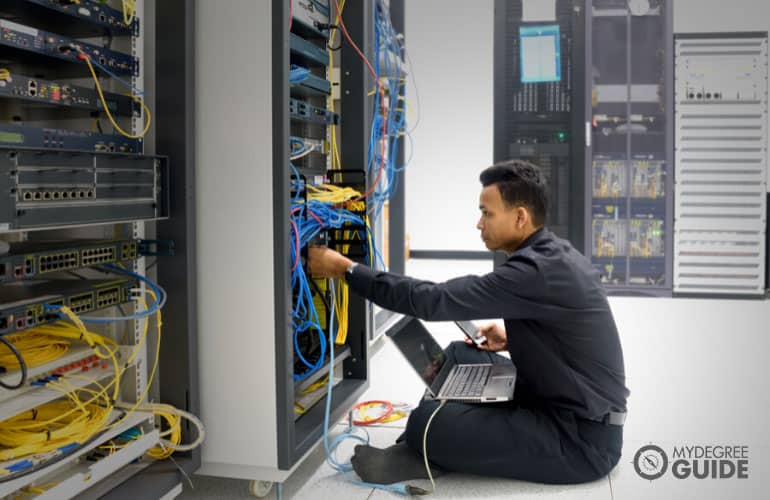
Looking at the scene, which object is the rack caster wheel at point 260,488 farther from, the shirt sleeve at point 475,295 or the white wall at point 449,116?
the white wall at point 449,116

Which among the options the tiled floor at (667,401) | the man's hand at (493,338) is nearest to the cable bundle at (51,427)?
the tiled floor at (667,401)

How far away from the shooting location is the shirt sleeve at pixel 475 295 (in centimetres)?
204

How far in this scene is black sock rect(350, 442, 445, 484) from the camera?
2.15 meters

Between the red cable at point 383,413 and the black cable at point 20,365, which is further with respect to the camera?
the red cable at point 383,413

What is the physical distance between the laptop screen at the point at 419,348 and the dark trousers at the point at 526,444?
0.26m

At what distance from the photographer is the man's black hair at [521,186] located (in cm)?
220

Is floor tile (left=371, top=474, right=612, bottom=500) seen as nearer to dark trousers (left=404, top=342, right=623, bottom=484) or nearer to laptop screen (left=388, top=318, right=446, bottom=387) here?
dark trousers (left=404, top=342, right=623, bottom=484)

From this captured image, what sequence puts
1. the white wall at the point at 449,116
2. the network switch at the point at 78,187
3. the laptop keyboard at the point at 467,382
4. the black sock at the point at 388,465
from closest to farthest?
the network switch at the point at 78,187
the black sock at the point at 388,465
the laptop keyboard at the point at 467,382
the white wall at the point at 449,116

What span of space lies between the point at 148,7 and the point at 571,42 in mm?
4100

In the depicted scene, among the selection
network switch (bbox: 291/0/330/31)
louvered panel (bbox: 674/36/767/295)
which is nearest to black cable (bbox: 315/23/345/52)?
network switch (bbox: 291/0/330/31)

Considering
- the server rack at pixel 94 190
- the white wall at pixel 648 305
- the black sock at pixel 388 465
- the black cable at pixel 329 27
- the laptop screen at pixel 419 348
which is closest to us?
the server rack at pixel 94 190

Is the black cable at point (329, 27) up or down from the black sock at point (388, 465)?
up

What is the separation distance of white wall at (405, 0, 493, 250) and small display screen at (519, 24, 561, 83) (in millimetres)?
2210

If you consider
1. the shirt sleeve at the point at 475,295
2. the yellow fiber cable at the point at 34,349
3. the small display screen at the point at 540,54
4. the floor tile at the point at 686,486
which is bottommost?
the floor tile at the point at 686,486
